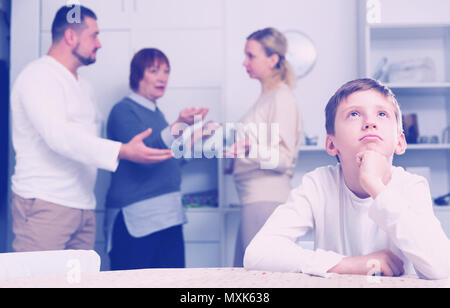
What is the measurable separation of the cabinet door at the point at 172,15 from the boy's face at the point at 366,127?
158 cm

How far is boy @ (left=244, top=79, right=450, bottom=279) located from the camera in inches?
21.2

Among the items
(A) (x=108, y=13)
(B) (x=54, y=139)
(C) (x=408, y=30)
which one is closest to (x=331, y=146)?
(B) (x=54, y=139)

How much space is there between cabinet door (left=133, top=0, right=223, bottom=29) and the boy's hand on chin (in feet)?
5.39

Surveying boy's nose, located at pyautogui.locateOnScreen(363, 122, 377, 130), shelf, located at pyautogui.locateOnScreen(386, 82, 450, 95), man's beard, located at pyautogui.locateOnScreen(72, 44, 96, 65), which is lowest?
boy's nose, located at pyautogui.locateOnScreen(363, 122, 377, 130)

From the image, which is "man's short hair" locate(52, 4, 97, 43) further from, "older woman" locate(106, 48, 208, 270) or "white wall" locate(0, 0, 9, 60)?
"white wall" locate(0, 0, 9, 60)

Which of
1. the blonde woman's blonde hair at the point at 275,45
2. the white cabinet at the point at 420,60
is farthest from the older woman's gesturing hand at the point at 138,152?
the white cabinet at the point at 420,60

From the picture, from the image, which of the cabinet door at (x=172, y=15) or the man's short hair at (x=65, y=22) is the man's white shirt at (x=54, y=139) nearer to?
the man's short hair at (x=65, y=22)

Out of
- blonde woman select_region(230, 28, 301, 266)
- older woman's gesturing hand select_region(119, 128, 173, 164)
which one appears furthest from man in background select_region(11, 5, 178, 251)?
blonde woman select_region(230, 28, 301, 266)

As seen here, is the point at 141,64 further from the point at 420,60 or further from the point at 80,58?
the point at 420,60

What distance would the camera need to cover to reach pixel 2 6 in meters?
2.03

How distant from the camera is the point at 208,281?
0.47 m

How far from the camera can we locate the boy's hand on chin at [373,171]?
55 centimetres

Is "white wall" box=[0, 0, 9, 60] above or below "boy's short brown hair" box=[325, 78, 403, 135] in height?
above
